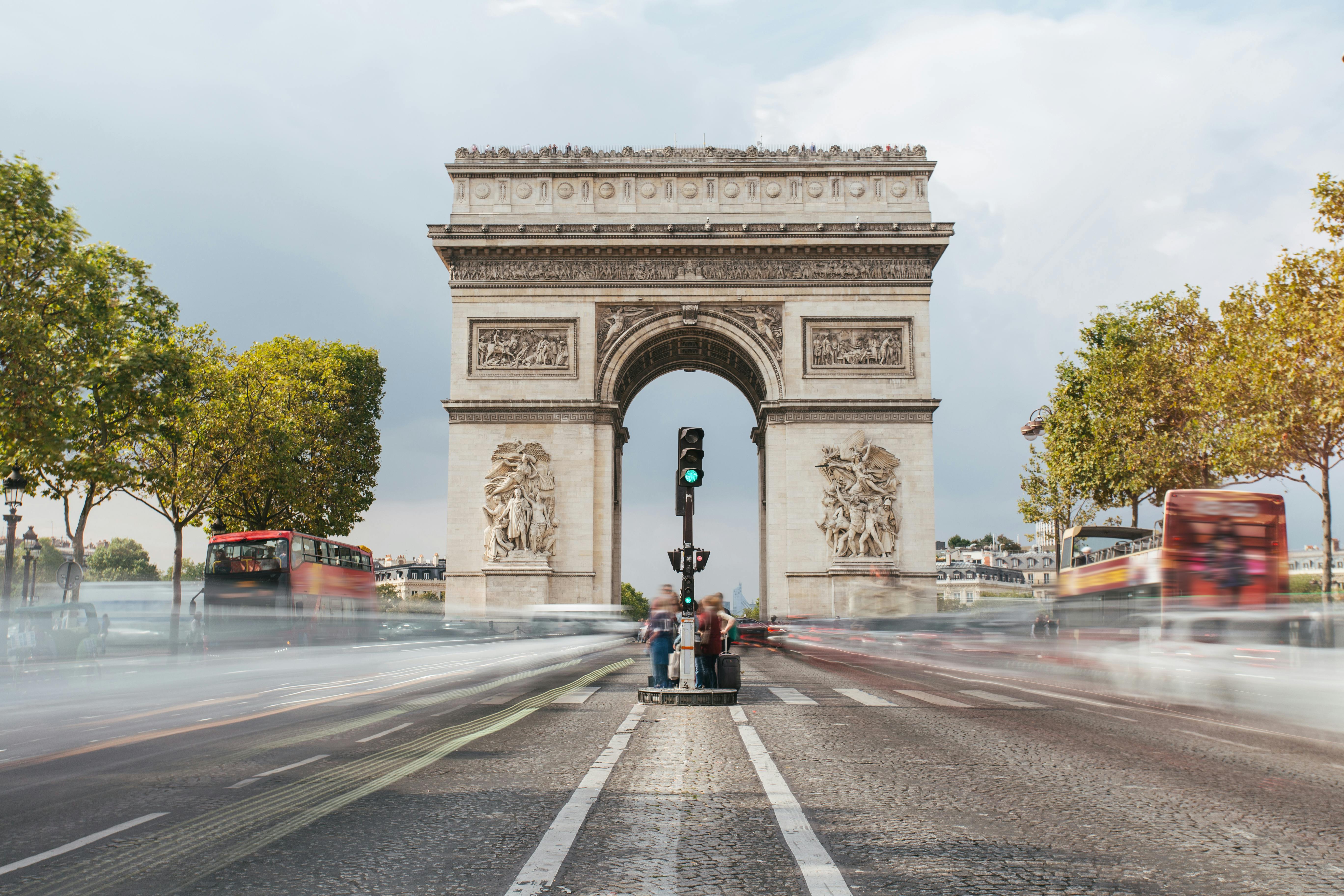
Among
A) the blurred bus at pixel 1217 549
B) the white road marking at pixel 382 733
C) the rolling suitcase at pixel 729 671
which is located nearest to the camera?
the white road marking at pixel 382 733

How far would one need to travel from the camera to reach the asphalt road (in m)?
4.68

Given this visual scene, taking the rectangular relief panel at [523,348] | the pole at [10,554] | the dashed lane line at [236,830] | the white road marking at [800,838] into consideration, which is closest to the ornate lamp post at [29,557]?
the pole at [10,554]

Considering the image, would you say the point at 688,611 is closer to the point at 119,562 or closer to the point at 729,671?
the point at 729,671

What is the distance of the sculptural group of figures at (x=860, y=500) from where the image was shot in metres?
34.8

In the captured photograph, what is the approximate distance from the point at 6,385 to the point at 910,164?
27.5 m

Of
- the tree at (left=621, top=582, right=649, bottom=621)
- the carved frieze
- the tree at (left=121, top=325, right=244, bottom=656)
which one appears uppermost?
the carved frieze

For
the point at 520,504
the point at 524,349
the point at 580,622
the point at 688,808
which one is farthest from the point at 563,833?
the point at 524,349

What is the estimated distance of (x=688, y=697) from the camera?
44.4ft

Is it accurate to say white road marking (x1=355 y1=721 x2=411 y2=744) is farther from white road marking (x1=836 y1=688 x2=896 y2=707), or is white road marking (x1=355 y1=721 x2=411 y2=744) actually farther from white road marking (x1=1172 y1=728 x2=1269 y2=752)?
white road marking (x1=1172 y1=728 x2=1269 y2=752)

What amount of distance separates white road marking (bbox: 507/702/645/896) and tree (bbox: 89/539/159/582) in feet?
388

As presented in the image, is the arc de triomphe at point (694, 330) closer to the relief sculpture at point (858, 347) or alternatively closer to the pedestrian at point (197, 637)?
the relief sculpture at point (858, 347)

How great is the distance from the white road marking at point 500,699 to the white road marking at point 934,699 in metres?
5.48

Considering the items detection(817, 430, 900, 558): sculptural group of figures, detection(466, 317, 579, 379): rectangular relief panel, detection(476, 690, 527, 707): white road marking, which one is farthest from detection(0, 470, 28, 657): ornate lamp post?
detection(817, 430, 900, 558): sculptural group of figures

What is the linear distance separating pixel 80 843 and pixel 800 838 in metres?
3.70
